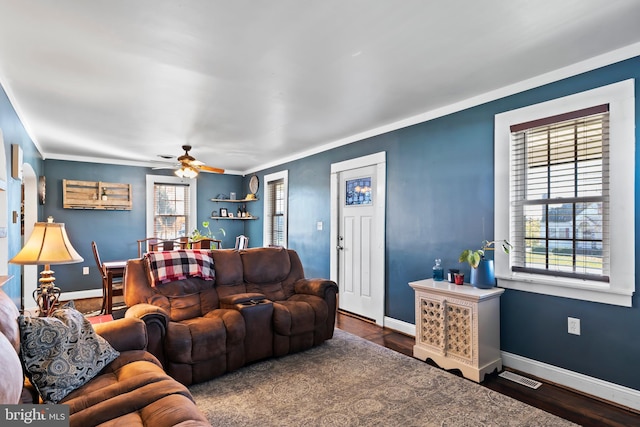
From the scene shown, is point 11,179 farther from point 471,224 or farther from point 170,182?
point 471,224

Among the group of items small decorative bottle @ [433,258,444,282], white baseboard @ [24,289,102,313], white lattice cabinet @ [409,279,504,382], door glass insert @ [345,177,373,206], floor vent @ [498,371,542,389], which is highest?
door glass insert @ [345,177,373,206]

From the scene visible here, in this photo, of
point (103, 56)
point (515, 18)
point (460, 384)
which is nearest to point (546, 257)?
point (460, 384)

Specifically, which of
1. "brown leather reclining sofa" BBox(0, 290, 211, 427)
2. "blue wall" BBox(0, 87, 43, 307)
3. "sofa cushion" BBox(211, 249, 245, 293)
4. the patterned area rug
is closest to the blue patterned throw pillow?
"brown leather reclining sofa" BBox(0, 290, 211, 427)

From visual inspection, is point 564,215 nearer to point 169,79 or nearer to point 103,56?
point 169,79

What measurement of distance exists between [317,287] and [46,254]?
7.36 feet

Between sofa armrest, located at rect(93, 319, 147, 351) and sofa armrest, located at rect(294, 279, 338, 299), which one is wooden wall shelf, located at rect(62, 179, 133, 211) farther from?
sofa armrest, located at rect(93, 319, 147, 351)

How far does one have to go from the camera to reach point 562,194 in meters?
2.68

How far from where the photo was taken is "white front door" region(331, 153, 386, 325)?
425 centimetres

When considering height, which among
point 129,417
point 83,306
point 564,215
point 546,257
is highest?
point 564,215

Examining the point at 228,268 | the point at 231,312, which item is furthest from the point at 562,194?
the point at 228,268

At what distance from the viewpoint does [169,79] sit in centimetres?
279

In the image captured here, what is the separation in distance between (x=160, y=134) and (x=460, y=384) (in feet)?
14.5

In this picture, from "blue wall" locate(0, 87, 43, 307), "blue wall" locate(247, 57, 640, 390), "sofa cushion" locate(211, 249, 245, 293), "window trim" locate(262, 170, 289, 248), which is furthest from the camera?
"window trim" locate(262, 170, 289, 248)

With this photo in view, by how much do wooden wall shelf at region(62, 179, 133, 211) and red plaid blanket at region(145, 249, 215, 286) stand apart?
375 cm
